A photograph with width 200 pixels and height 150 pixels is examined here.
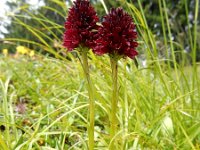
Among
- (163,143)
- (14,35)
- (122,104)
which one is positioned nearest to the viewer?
(163,143)

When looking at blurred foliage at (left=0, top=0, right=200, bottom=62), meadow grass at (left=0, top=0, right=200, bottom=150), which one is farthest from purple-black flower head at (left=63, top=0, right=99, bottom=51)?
blurred foliage at (left=0, top=0, right=200, bottom=62)

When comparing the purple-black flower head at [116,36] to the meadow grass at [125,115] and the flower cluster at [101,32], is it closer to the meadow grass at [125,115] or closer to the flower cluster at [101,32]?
the flower cluster at [101,32]

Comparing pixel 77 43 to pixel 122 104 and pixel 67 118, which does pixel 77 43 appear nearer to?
pixel 122 104

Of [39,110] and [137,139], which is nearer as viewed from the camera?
[137,139]

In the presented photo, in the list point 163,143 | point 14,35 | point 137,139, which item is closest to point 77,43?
point 137,139

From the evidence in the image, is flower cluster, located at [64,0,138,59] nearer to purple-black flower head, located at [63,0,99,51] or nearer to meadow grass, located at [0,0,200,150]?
purple-black flower head, located at [63,0,99,51]

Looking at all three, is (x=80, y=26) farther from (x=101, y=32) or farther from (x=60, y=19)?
(x=60, y=19)
